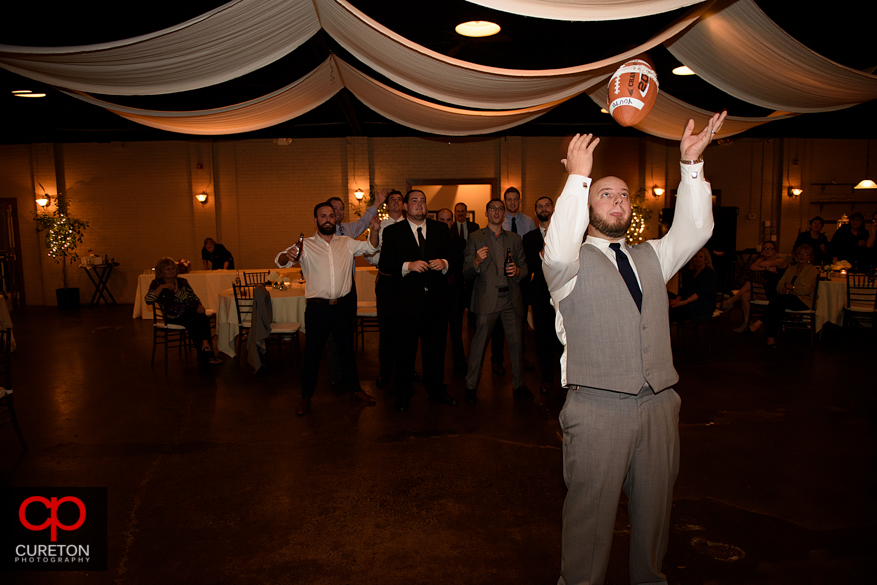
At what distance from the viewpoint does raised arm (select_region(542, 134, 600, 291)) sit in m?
1.70

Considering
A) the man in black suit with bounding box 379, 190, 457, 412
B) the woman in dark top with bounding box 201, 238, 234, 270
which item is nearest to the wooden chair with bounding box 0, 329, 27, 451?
the man in black suit with bounding box 379, 190, 457, 412

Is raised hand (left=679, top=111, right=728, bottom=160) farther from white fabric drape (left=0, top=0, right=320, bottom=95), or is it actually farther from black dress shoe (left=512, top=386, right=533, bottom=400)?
black dress shoe (left=512, top=386, right=533, bottom=400)

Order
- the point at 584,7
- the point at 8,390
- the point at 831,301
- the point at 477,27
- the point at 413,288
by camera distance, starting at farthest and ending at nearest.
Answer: the point at 831,301 < the point at 477,27 < the point at 413,288 < the point at 8,390 < the point at 584,7

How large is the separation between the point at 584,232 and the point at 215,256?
35.2ft

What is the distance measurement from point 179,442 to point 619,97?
3.67 metres

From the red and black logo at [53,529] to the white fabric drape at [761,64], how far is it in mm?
4921

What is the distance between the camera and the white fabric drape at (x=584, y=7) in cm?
302

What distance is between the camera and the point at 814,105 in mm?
5504

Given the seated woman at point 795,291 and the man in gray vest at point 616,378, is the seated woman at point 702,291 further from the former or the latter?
the man in gray vest at point 616,378

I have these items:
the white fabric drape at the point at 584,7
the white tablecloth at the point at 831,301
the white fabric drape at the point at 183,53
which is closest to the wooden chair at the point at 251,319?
the white fabric drape at the point at 183,53

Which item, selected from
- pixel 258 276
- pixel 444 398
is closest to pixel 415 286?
pixel 444 398

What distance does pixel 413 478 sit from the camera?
128 inches

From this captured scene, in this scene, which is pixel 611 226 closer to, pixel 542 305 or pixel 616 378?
pixel 616 378

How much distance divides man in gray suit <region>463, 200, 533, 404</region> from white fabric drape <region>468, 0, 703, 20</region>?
5.65 feet
